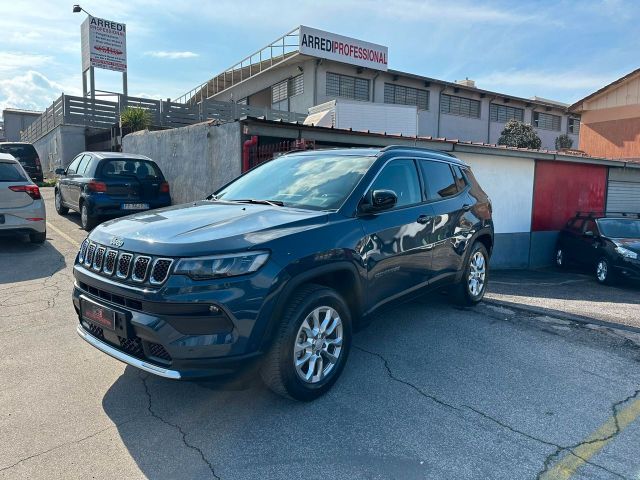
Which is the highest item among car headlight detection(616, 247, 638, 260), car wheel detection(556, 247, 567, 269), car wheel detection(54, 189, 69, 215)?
car wheel detection(54, 189, 69, 215)

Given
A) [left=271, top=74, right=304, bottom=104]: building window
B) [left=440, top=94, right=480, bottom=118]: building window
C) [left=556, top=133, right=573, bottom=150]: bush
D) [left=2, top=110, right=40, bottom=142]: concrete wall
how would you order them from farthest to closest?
[left=2, top=110, right=40, bottom=142]: concrete wall, [left=556, top=133, right=573, bottom=150]: bush, [left=440, top=94, right=480, bottom=118]: building window, [left=271, top=74, right=304, bottom=104]: building window

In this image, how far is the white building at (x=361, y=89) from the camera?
21.9 meters

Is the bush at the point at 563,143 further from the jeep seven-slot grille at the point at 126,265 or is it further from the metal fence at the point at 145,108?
the jeep seven-slot grille at the point at 126,265

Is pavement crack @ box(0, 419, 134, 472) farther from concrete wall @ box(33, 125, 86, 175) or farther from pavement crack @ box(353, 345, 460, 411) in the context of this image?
concrete wall @ box(33, 125, 86, 175)

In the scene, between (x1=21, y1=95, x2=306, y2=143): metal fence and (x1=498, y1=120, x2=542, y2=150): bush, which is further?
(x1=498, y1=120, x2=542, y2=150): bush

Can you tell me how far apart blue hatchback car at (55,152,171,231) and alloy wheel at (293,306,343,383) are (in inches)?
260

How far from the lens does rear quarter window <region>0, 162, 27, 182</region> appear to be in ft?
24.7

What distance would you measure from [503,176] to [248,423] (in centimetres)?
1014

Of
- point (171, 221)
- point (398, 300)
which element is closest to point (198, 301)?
point (171, 221)

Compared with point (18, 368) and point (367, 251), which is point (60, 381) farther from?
point (367, 251)

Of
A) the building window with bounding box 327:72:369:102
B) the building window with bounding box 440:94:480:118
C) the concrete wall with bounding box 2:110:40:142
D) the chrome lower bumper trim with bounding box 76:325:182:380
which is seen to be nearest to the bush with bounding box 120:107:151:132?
the building window with bounding box 327:72:369:102

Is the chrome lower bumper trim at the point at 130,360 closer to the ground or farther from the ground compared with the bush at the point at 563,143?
closer to the ground

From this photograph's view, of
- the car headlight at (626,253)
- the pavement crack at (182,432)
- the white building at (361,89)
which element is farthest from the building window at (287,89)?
the pavement crack at (182,432)

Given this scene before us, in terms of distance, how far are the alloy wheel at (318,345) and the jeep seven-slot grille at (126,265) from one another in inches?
37.9
